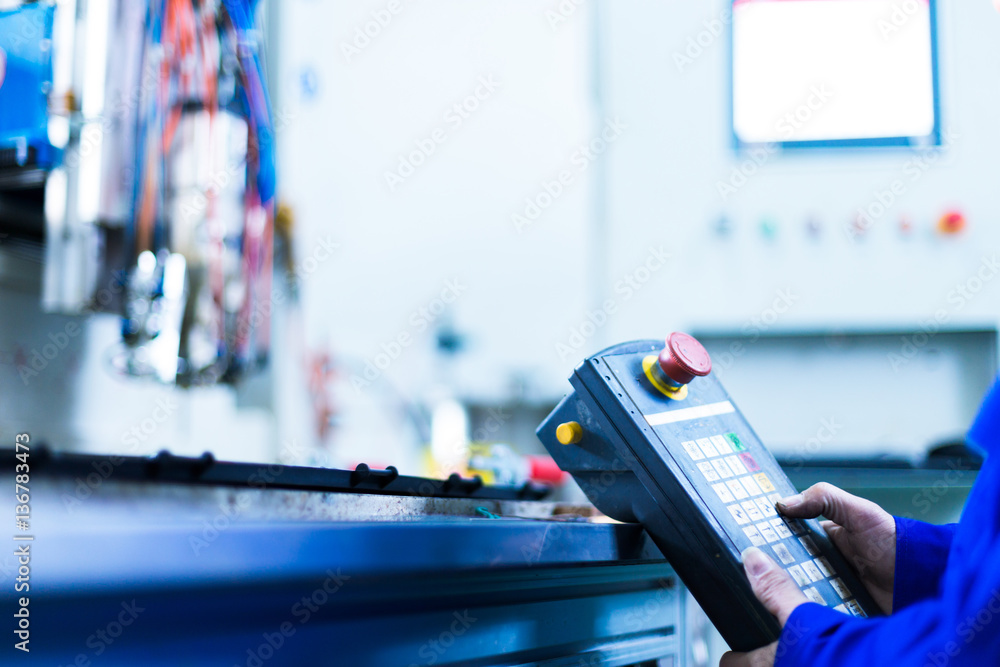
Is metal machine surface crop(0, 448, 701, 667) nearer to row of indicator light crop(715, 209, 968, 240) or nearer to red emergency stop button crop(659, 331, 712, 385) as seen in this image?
red emergency stop button crop(659, 331, 712, 385)

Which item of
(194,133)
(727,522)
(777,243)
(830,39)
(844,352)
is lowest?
(844,352)

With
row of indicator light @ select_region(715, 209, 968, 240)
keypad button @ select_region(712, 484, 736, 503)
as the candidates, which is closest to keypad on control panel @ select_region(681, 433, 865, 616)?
keypad button @ select_region(712, 484, 736, 503)

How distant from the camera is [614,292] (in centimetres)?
204

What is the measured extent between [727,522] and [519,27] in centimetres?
175

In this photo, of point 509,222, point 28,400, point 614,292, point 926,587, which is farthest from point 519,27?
point 926,587

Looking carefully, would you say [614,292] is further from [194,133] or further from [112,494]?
[112,494]

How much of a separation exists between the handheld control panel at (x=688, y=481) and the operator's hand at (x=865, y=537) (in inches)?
0.9

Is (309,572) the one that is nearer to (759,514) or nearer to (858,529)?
(759,514)

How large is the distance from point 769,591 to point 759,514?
0.10 metres

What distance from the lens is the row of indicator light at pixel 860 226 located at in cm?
189

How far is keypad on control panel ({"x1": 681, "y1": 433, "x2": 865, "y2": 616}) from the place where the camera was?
589 mm

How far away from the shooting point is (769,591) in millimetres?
527

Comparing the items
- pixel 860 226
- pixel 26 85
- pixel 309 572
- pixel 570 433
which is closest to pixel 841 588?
pixel 570 433

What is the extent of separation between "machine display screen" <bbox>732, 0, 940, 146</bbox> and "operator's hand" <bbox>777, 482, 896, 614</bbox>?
1.43 metres
